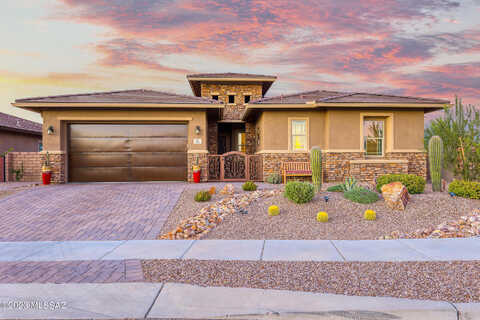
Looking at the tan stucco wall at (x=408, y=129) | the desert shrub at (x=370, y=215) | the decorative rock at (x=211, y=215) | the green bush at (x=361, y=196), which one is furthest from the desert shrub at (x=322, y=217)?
the tan stucco wall at (x=408, y=129)

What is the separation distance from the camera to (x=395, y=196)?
30.0ft

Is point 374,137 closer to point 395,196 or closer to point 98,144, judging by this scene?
point 395,196

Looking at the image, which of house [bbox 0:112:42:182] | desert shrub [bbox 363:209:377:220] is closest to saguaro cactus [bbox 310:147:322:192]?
desert shrub [bbox 363:209:377:220]

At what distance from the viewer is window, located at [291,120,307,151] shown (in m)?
16.4

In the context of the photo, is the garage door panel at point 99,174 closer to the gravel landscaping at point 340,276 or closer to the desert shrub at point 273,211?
the desert shrub at point 273,211

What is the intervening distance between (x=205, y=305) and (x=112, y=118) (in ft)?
44.8

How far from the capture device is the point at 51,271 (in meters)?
5.08

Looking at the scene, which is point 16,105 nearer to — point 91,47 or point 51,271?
point 91,47

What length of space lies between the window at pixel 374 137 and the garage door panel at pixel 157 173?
9536 millimetres

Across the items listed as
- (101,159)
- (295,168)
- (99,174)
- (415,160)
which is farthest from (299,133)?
(99,174)

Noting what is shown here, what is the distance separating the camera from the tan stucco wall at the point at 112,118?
50.4 feet

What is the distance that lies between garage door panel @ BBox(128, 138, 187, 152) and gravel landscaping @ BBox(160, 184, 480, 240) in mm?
6116

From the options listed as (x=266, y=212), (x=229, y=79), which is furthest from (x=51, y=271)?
(x=229, y=79)

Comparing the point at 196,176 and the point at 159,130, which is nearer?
the point at 196,176
